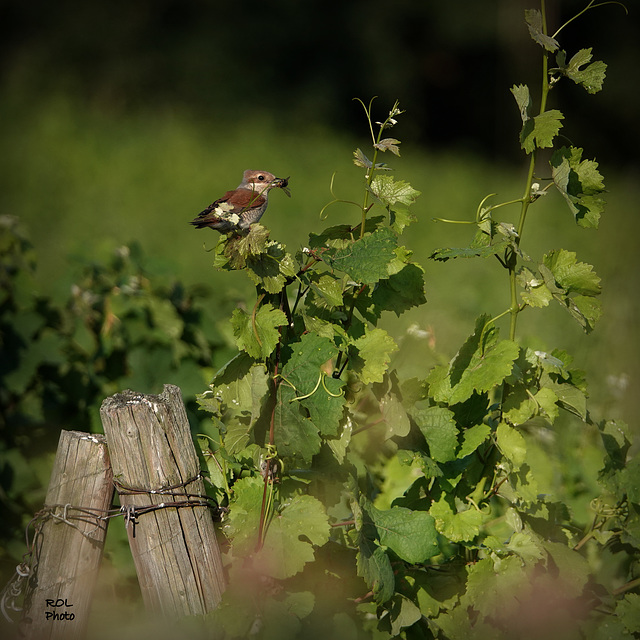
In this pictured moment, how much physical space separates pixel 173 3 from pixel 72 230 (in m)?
7.18

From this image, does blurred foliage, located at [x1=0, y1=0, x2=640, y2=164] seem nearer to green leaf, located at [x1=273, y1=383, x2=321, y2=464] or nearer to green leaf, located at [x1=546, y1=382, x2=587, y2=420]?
green leaf, located at [x1=546, y1=382, x2=587, y2=420]

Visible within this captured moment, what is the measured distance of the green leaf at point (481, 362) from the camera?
155cm

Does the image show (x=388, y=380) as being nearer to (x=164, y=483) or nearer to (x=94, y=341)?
(x=164, y=483)

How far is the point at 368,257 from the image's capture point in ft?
4.97

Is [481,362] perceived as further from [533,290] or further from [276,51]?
[276,51]

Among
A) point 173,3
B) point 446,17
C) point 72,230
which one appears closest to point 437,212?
Result: point 72,230

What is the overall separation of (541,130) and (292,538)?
39.1 inches

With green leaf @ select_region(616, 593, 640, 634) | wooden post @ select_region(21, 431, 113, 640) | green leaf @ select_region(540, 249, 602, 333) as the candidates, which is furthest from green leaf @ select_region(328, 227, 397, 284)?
green leaf @ select_region(616, 593, 640, 634)

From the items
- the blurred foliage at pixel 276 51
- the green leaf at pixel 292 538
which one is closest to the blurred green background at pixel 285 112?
the blurred foliage at pixel 276 51

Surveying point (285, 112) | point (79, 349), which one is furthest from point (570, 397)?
point (285, 112)

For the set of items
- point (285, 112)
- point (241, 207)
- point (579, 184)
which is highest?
point (285, 112)

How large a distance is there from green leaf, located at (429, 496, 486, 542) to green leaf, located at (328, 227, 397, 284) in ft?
1.83

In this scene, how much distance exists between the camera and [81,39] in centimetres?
1238

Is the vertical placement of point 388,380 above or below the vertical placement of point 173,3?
below
